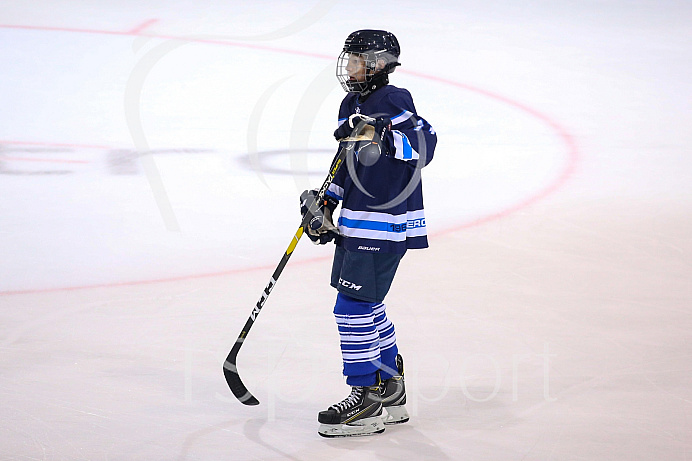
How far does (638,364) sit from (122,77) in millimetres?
5801

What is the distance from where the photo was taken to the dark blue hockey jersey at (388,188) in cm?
266

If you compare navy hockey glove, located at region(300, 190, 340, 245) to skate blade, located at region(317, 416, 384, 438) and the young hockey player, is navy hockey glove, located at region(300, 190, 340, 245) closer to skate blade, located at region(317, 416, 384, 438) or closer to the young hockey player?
the young hockey player

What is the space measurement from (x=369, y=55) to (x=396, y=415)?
41.3 inches

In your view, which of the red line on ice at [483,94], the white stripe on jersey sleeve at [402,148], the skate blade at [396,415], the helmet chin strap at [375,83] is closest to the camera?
the white stripe on jersey sleeve at [402,148]

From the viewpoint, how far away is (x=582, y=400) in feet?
9.68

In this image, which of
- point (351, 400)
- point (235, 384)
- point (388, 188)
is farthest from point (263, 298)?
point (388, 188)

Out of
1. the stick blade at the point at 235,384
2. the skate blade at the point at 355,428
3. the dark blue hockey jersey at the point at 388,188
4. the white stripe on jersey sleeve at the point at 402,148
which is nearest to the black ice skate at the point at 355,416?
the skate blade at the point at 355,428

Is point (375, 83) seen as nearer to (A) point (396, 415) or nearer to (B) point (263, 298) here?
(B) point (263, 298)

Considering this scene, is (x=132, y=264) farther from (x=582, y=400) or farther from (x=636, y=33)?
(x=636, y=33)

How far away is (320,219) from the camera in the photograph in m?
2.78

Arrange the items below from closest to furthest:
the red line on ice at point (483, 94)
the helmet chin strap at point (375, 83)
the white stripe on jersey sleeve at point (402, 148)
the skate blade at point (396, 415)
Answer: the white stripe on jersey sleeve at point (402, 148) < the helmet chin strap at point (375, 83) < the skate blade at point (396, 415) < the red line on ice at point (483, 94)

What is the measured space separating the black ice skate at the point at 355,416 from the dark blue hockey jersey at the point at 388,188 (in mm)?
441

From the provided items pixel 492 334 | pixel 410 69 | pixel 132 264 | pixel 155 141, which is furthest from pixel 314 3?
pixel 492 334

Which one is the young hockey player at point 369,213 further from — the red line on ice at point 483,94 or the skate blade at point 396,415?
the red line on ice at point 483,94
